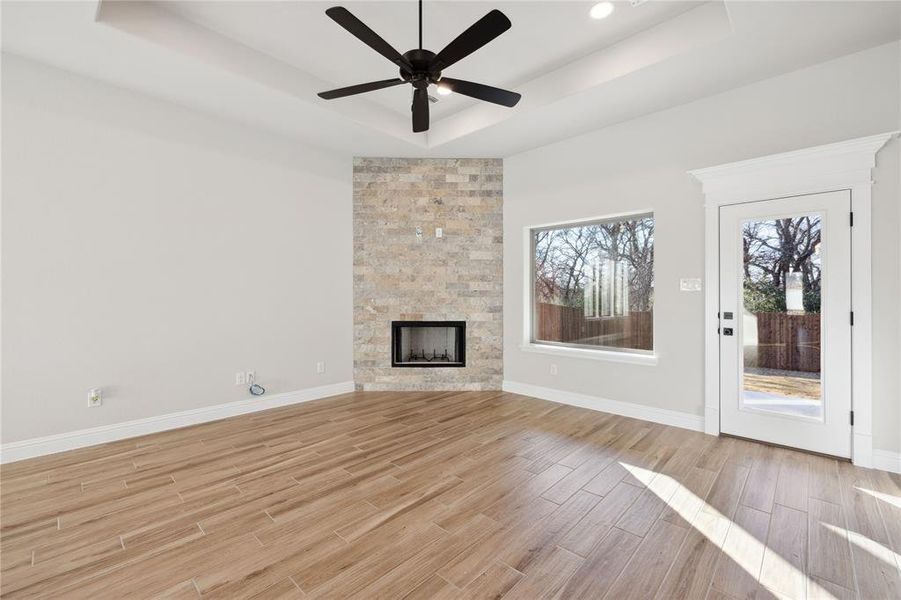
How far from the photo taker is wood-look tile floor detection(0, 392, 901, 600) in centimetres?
173

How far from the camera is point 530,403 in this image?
454cm

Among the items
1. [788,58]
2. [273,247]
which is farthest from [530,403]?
[788,58]

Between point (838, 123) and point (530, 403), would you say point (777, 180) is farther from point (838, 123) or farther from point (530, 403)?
point (530, 403)

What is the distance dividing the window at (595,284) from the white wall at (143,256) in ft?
9.43

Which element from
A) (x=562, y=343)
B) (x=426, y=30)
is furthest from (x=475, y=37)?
(x=562, y=343)

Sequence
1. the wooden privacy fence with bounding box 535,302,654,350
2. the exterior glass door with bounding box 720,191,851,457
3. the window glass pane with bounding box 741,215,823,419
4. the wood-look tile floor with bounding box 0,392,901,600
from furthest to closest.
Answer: the wooden privacy fence with bounding box 535,302,654,350, the window glass pane with bounding box 741,215,823,419, the exterior glass door with bounding box 720,191,851,457, the wood-look tile floor with bounding box 0,392,901,600

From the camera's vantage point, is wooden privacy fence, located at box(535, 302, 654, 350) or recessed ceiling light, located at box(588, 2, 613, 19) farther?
wooden privacy fence, located at box(535, 302, 654, 350)

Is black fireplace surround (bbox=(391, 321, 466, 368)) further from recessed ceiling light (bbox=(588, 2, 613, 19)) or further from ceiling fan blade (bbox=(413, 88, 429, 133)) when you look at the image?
recessed ceiling light (bbox=(588, 2, 613, 19))

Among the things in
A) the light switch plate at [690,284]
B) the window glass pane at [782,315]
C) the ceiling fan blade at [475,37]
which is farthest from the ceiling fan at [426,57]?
the window glass pane at [782,315]

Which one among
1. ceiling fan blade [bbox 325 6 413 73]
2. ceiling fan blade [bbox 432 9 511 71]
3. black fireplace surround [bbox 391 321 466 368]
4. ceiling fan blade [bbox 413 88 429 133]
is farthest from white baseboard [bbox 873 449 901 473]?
ceiling fan blade [bbox 325 6 413 73]

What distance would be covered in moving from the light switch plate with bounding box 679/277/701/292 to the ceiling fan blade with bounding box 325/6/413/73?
309 cm

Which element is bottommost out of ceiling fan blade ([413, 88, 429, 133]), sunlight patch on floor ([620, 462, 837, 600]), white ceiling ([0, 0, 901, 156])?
sunlight patch on floor ([620, 462, 837, 600])

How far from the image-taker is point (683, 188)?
12.2 ft

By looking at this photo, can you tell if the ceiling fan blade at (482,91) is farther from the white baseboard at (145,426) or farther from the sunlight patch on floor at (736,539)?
the white baseboard at (145,426)
